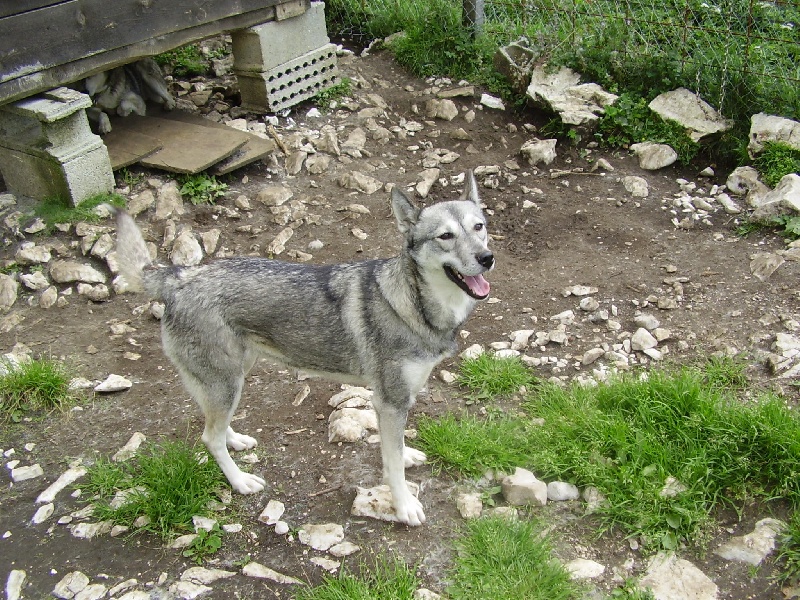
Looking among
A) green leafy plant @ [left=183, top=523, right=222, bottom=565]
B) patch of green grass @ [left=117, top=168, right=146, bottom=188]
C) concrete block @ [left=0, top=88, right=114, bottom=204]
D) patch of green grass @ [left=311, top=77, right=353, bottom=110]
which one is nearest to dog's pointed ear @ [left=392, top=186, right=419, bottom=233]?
green leafy plant @ [left=183, top=523, right=222, bottom=565]

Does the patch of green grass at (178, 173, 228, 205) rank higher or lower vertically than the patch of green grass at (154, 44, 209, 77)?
lower

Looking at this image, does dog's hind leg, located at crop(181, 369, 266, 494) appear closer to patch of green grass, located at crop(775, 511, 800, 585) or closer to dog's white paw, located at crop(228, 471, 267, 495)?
dog's white paw, located at crop(228, 471, 267, 495)

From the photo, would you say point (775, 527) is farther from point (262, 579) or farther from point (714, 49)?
point (714, 49)

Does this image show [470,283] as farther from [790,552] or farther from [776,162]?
[776,162]

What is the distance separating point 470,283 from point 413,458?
118 cm

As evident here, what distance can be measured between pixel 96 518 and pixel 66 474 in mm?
442

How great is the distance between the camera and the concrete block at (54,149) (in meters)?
5.69

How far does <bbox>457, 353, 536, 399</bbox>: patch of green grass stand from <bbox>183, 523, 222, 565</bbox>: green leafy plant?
182 centimetres

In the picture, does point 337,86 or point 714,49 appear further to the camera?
point 337,86

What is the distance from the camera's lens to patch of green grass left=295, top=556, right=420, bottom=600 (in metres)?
3.18

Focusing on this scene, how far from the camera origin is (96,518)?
3.68m

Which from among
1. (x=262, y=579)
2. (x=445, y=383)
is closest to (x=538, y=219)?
(x=445, y=383)

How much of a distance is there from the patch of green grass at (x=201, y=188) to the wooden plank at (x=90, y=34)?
1.20 meters

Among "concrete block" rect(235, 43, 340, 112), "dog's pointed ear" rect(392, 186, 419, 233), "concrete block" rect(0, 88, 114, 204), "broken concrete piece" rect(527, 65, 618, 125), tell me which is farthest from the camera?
"concrete block" rect(235, 43, 340, 112)
